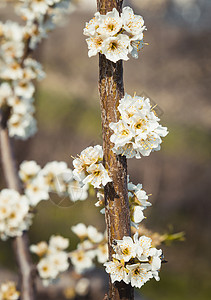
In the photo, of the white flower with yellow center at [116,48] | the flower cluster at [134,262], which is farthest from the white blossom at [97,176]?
the white flower with yellow center at [116,48]

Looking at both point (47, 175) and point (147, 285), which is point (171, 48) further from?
point (47, 175)

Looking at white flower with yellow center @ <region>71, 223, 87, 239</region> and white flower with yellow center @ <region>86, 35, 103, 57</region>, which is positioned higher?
white flower with yellow center @ <region>86, 35, 103, 57</region>

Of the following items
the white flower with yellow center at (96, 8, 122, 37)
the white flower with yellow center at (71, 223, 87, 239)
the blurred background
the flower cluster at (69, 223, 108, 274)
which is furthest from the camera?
the blurred background

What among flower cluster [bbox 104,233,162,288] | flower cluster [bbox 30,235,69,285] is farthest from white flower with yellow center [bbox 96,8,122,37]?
flower cluster [bbox 30,235,69,285]

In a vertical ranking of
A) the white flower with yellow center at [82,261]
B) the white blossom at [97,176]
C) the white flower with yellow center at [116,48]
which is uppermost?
the white flower with yellow center at [116,48]

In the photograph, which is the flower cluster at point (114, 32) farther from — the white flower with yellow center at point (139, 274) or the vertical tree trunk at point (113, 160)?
the white flower with yellow center at point (139, 274)

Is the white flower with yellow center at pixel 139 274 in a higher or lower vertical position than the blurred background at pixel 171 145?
lower

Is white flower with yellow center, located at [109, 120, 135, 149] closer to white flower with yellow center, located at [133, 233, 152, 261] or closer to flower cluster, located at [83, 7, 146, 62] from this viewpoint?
flower cluster, located at [83, 7, 146, 62]
